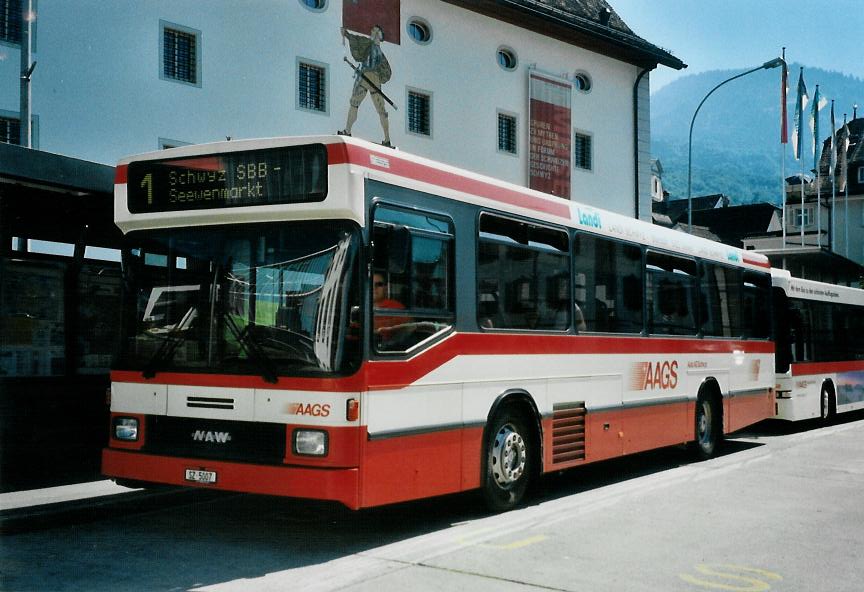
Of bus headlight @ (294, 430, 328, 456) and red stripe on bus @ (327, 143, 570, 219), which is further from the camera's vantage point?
red stripe on bus @ (327, 143, 570, 219)

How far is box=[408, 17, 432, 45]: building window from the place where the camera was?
90.7 feet

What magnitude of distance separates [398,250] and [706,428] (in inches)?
301

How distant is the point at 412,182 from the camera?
26.4 feet

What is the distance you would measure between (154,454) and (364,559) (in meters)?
1.91

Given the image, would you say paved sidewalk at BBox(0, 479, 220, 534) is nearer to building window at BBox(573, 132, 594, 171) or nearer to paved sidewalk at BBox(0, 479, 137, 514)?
paved sidewalk at BBox(0, 479, 137, 514)

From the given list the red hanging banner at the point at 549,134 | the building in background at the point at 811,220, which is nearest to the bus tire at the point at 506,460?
the red hanging banner at the point at 549,134

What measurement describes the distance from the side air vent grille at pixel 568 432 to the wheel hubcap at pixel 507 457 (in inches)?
23.3

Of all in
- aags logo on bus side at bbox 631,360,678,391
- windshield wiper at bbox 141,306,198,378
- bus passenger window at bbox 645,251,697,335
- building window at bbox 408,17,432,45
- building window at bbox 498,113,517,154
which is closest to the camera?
windshield wiper at bbox 141,306,198,378

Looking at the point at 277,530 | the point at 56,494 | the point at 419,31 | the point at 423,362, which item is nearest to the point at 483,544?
the point at 423,362

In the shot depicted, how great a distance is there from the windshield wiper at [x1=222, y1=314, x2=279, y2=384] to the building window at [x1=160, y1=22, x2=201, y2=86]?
16390mm

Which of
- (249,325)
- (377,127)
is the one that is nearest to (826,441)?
(249,325)

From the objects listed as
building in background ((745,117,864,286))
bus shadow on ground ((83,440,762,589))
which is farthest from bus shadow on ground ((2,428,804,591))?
building in background ((745,117,864,286))

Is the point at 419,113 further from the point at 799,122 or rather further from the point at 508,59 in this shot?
the point at 799,122

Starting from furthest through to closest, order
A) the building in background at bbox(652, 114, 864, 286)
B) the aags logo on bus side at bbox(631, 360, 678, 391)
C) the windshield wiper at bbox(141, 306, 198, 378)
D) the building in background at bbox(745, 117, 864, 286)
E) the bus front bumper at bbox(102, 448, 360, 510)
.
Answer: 1. the building in background at bbox(745, 117, 864, 286)
2. the building in background at bbox(652, 114, 864, 286)
3. the aags logo on bus side at bbox(631, 360, 678, 391)
4. the windshield wiper at bbox(141, 306, 198, 378)
5. the bus front bumper at bbox(102, 448, 360, 510)
